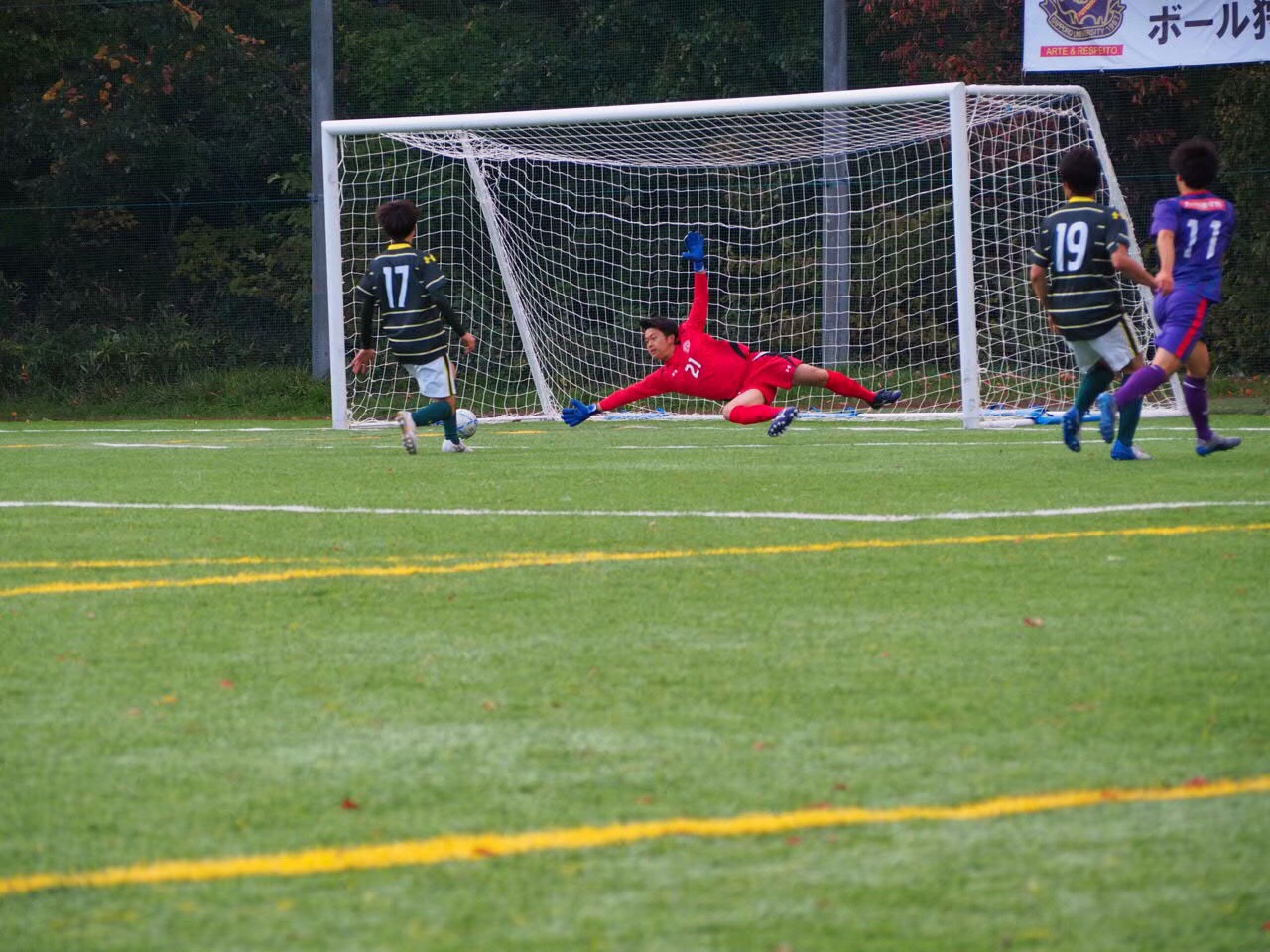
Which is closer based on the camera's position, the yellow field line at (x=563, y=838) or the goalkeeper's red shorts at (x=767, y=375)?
the yellow field line at (x=563, y=838)

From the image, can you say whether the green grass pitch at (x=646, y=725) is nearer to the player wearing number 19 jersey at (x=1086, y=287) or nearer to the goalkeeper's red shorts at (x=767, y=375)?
the player wearing number 19 jersey at (x=1086, y=287)

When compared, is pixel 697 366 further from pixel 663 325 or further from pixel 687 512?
pixel 687 512

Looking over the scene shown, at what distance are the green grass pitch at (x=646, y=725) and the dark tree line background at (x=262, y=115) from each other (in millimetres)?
14386

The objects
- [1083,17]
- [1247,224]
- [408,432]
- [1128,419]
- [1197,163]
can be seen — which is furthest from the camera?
[1247,224]

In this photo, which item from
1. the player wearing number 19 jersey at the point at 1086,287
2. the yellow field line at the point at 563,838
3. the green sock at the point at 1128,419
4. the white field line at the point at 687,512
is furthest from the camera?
the player wearing number 19 jersey at the point at 1086,287

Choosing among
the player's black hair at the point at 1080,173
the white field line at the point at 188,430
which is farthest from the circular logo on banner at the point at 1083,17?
the player's black hair at the point at 1080,173

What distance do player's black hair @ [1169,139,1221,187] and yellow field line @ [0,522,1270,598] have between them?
11.0 ft

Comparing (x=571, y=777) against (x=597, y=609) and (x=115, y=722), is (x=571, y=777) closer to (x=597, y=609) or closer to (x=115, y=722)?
(x=115, y=722)

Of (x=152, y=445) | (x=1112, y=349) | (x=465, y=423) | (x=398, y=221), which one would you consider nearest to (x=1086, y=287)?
(x=1112, y=349)

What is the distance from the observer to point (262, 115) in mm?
24281

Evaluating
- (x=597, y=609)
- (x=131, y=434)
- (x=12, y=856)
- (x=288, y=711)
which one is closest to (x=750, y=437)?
(x=131, y=434)

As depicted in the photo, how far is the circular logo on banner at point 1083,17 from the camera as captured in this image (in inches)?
803

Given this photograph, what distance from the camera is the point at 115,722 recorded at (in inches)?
158

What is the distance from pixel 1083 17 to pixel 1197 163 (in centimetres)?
1124
